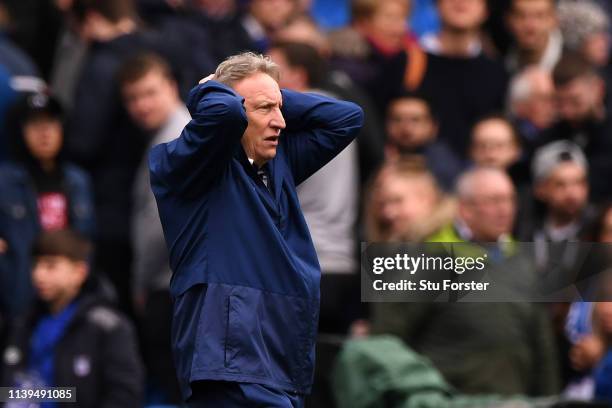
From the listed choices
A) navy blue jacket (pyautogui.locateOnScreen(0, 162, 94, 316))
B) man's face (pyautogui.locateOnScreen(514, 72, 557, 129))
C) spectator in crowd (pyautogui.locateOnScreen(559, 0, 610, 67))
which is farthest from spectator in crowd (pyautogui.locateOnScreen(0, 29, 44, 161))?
spectator in crowd (pyautogui.locateOnScreen(559, 0, 610, 67))

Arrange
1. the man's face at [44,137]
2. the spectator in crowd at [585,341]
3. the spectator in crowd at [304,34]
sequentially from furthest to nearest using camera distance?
the spectator in crowd at [304,34] → the man's face at [44,137] → the spectator in crowd at [585,341]

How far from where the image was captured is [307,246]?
6.05 meters

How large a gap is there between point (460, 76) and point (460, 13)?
0.53 metres

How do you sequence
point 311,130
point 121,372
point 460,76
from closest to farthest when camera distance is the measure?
point 311,130 → point 121,372 → point 460,76

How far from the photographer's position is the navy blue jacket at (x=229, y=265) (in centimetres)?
571

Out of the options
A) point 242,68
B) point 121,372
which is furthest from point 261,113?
point 121,372

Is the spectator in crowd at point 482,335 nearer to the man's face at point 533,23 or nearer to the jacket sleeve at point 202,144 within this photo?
the man's face at point 533,23

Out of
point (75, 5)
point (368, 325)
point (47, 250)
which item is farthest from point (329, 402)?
point (75, 5)

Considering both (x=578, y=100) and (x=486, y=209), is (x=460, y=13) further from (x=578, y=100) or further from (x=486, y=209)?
(x=486, y=209)

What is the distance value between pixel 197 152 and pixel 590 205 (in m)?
5.45

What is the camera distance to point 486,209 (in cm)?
955

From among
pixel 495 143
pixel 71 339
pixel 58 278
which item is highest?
pixel 495 143

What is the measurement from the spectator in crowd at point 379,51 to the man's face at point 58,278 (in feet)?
10.2

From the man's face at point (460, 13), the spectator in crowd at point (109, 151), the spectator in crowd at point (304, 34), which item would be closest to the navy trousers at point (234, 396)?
the spectator in crowd at point (109, 151)
